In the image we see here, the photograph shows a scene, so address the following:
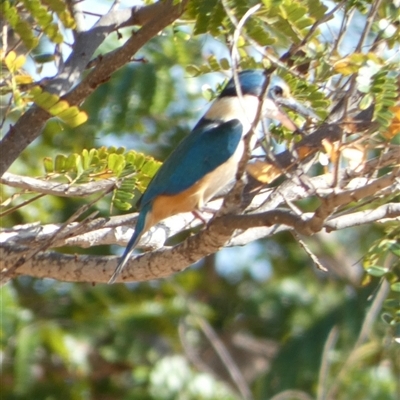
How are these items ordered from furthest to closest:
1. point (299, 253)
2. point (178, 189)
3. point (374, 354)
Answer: point (299, 253), point (374, 354), point (178, 189)

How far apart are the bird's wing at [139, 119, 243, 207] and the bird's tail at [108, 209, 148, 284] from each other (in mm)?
60

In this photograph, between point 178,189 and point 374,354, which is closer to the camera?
point 178,189

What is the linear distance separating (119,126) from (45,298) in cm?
155

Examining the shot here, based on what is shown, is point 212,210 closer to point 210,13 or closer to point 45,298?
point 210,13

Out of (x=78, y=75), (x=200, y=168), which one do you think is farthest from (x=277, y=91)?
(x=78, y=75)

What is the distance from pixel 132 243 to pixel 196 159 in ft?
1.32

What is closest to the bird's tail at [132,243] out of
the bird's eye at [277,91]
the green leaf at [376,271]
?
the bird's eye at [277,91]

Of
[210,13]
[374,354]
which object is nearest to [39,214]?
[374,354]

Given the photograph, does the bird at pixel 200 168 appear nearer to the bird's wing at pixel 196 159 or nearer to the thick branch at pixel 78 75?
the bird's wing at pixel 196 159

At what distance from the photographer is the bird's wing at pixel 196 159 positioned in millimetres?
2936

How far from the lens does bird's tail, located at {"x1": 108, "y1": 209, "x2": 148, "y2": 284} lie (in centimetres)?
270

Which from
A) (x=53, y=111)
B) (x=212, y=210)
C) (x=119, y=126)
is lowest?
(x=119, y=126)

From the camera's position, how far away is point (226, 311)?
6199 millimetres

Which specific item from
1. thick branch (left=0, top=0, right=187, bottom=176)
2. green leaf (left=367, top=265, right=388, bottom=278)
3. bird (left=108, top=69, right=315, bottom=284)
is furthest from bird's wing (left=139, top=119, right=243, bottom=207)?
green leaf (left=367, top=265, right=388, bottom=278)
